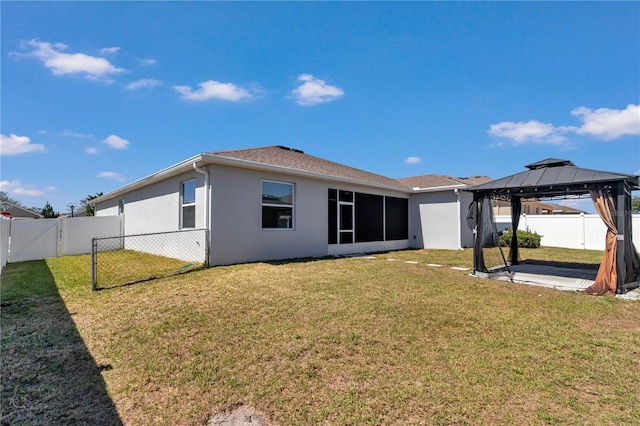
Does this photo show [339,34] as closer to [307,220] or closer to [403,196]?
[307,220]

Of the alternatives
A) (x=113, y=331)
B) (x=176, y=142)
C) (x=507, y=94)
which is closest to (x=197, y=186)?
(x=113, y=331)

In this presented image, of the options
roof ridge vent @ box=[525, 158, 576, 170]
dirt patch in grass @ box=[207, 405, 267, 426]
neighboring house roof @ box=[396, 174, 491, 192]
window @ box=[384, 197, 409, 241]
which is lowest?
dirt patch in grass @ box=[207, 405, 267, 426]

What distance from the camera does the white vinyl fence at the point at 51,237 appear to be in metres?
11.0

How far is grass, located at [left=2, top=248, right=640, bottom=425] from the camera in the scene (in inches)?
88.9

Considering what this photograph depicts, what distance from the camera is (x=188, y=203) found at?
9.19 metres

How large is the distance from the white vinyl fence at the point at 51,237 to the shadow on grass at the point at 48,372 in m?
8.80

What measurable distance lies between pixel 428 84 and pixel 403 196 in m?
5.30

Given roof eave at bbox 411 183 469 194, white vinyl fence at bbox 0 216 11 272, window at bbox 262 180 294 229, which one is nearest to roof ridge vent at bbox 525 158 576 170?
roof eave at bbox 411 183 469 194

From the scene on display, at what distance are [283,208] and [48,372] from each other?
7.03 meters

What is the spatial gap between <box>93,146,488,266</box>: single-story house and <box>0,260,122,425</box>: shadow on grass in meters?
3.75

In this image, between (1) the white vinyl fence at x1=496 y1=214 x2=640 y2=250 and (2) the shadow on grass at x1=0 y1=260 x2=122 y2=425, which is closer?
(2) the shadow on grass at x1=0 y1=260 x2=122 y2=425

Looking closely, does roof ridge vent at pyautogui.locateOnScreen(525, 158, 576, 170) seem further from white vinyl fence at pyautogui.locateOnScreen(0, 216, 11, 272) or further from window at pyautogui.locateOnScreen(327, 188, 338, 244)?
white vinyl fence at pyautogui.locateOnScreen(0, 216, 11, 272)

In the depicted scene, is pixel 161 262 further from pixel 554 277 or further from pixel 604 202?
pixel 604 202

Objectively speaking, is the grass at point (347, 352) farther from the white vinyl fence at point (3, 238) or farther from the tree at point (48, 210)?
the tree at point (48, 210)
